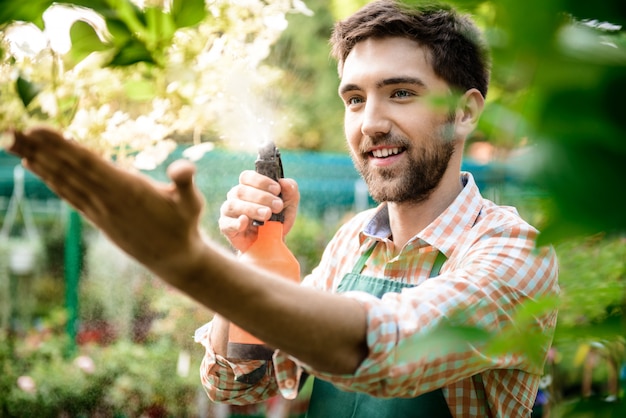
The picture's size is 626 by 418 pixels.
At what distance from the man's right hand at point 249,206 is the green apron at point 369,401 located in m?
0.27

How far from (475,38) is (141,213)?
34cm

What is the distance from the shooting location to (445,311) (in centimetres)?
90

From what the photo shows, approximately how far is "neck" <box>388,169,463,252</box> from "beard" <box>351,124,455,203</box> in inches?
1.1

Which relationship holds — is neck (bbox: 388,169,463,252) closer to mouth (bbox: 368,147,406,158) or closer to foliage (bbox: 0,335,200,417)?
mouth (bbox: 368,147,406,158)

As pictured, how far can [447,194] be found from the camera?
1.45 meters

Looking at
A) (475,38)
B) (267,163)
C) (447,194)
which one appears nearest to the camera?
(475,38)

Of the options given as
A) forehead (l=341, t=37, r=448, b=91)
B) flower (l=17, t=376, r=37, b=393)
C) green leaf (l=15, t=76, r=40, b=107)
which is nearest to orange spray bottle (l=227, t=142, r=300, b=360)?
forehead (l=341, t=37, r=448, b=91)

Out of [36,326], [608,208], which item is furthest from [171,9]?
[36,326]

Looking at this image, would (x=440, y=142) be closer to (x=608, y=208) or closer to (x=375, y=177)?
(x=375, y=177)

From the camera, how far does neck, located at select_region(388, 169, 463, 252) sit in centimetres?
144

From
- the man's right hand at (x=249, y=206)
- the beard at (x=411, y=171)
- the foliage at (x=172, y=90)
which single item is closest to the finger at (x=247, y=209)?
the man's right hand at (x=249, y=206)

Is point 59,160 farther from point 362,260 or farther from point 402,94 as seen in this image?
point 362,260

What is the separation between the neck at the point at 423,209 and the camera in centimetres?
144

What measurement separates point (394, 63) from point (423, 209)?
0.31 metres
